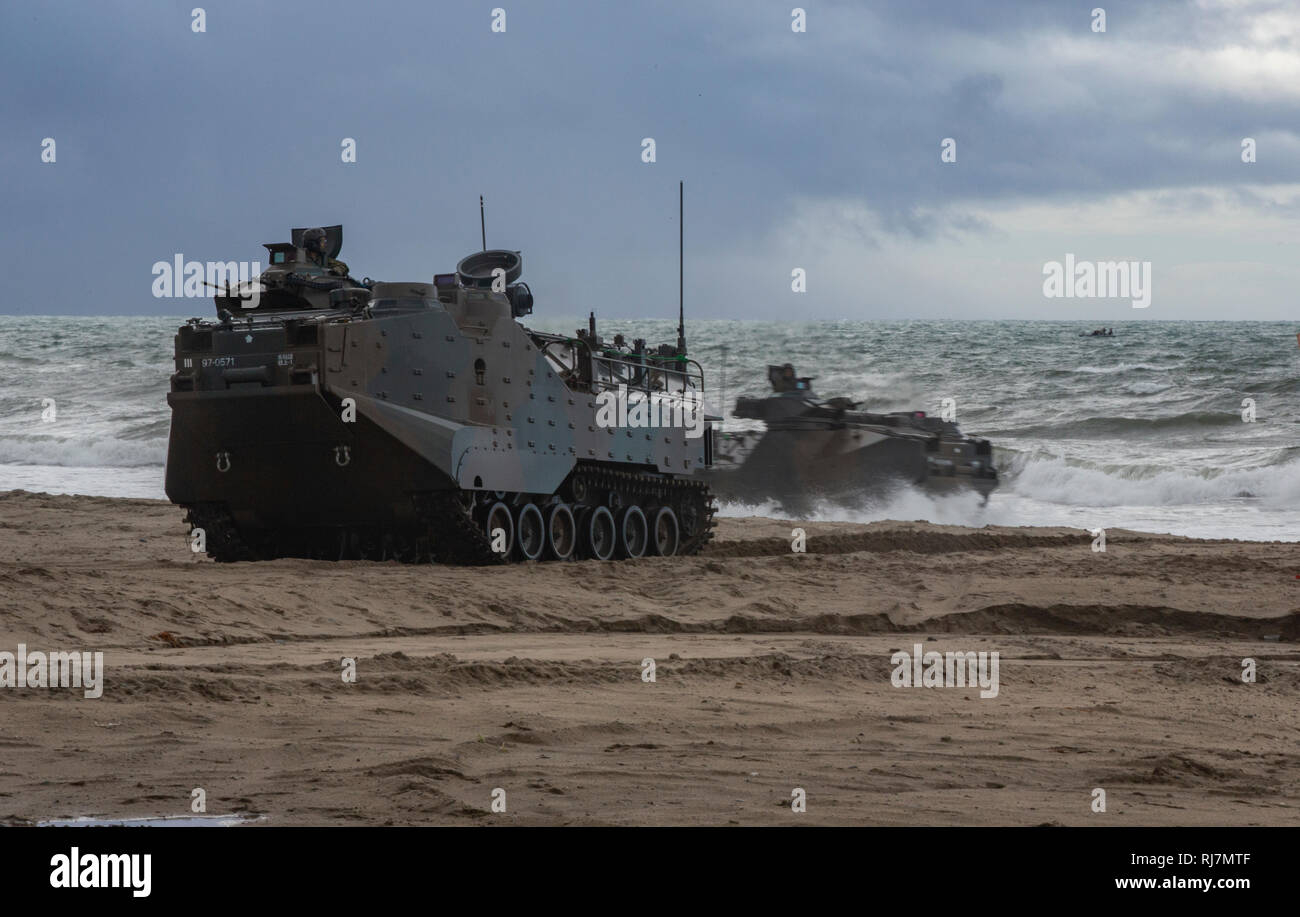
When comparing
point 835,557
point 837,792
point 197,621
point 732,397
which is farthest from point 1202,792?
point 732,397

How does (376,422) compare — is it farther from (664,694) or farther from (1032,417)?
(1032,417)

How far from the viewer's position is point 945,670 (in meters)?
10.7

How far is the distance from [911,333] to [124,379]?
42.1 m

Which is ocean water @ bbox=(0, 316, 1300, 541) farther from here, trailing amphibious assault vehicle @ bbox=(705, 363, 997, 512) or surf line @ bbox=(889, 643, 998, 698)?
surf line @ bbox=(889, 643, 998, 698)

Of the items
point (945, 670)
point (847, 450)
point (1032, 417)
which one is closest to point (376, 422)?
point (945, 670)

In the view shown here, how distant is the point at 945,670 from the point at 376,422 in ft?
22.5

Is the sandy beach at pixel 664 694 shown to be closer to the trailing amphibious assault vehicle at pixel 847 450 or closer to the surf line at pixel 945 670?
the surf line at pixel 945 670

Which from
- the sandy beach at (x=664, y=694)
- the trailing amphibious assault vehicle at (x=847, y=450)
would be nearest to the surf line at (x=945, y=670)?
the sandy beach at (x=664, y=694)

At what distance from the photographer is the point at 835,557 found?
17719 mm

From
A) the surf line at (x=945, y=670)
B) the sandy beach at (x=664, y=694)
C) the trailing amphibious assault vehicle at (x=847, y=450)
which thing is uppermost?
the trailing amphibious assault vehicle at (x=847, y=450)

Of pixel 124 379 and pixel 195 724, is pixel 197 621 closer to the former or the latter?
pixel 195 724

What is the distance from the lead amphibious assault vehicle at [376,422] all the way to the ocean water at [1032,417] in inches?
174

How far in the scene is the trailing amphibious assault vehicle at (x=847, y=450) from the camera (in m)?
27.0

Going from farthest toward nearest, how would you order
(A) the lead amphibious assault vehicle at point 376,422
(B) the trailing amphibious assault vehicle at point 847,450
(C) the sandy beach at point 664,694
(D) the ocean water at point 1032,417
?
1. (D) the ocean water at point 1032,417
2. (B) the trailing amphibious assault vehicle at point 847,450
3. (A) the lead amphibious assault vehicle at point 376,422
4. (C) the sandy beach at point 664,694
